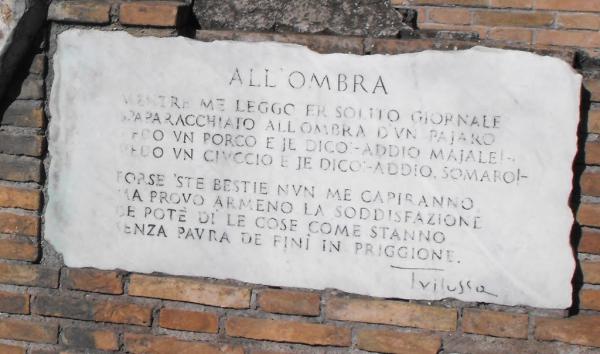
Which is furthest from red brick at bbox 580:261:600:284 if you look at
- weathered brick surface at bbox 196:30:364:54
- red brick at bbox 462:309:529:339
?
weathered brick surface at bbox 196:30:364:54

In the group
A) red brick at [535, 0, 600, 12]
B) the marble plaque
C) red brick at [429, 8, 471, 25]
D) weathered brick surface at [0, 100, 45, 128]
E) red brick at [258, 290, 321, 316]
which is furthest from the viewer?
red brick at [429, 8, 471, 25]

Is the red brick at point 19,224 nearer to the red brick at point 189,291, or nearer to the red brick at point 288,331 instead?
the red brick at point 189,291

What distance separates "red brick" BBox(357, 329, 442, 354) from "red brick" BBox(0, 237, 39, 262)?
1.08 metres

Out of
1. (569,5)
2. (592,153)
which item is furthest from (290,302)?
(569,5)

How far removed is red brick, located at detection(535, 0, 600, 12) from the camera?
10.7 feet

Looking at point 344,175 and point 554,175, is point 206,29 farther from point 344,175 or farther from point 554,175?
point 554,175

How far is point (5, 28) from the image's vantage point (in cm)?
227

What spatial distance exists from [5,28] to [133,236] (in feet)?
2.55

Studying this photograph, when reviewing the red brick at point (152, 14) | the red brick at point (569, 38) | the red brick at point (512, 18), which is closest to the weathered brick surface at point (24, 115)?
the red brick at point (152, 14)

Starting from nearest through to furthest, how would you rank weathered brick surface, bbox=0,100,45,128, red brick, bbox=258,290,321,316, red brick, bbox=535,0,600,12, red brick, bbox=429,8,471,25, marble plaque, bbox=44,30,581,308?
1. marble plaque, bbox=44,30,581,308
2. red brick, bbox=258,290,321,316
3. weathered brick surface, bbox=0,100,45,128
4. red brick, bbox=535,0,600,12
5. red brick, bbox=429,8,471,25

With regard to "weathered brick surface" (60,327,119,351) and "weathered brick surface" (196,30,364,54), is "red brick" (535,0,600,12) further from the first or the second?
"weathered brick surface" (60,327,119,351)

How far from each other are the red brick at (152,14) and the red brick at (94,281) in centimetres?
81

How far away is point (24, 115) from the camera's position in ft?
7.62

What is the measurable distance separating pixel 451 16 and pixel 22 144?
203 centimetres
